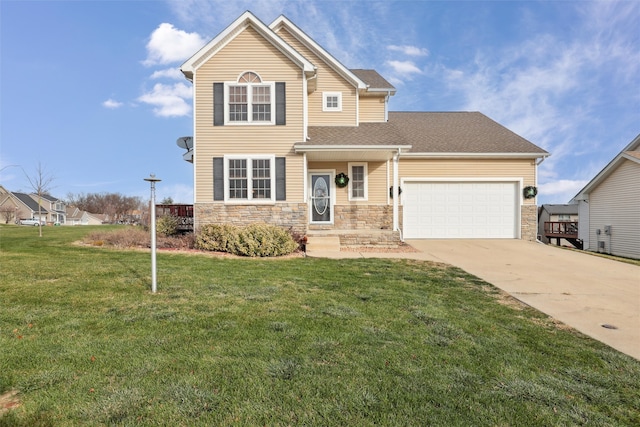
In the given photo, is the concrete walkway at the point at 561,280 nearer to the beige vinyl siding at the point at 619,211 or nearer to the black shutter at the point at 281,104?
the black shutter at the point at 281,104

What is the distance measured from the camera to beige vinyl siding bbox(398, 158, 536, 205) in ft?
46.7

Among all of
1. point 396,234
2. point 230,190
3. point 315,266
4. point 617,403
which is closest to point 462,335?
point 617,403

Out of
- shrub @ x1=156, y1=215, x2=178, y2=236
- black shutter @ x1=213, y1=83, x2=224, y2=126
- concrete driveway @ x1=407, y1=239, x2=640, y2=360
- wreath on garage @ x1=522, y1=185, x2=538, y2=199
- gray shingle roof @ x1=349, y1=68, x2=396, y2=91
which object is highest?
gray shingle roof @ x1=349, y1=68, x2=396, y2=91

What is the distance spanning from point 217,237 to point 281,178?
3.07 metres

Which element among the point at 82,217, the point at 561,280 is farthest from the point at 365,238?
the point at 82,217

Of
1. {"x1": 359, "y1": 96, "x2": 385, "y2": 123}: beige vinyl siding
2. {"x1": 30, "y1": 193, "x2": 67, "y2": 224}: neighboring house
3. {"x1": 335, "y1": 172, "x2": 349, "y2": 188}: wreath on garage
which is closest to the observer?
{"x1": 335, "y1": 172, "x2": 349, "y2": 188}: wreath on garage

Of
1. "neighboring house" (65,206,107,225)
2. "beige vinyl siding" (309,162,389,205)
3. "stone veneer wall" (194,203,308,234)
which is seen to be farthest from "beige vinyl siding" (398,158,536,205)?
"neighboring house" (65,206,107,225)

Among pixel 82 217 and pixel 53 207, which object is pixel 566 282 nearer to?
pixel 53 207

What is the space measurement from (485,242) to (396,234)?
421 centimetres

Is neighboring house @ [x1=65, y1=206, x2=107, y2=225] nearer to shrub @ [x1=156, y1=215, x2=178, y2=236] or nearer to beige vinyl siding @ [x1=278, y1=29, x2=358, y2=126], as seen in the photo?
shrub @ [x1=156, y1=215, x2=178, y2=236]

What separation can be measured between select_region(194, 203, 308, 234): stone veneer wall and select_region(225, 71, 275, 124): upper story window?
3.08 meters

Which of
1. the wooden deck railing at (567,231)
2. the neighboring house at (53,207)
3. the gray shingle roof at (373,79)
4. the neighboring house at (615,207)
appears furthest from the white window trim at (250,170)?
the neighboring house at (53,207)

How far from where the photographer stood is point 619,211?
51.9ft

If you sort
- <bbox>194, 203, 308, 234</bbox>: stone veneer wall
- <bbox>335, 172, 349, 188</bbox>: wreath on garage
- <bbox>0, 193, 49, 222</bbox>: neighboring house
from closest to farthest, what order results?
<bbox>194, 203, 308, 234</bbox>: stone veneer wall
<bbox>335, 172, 349, 188</bbox>: wreath on garage
<bbox>0, 193, 49, 222</bbox>: neighboring house
